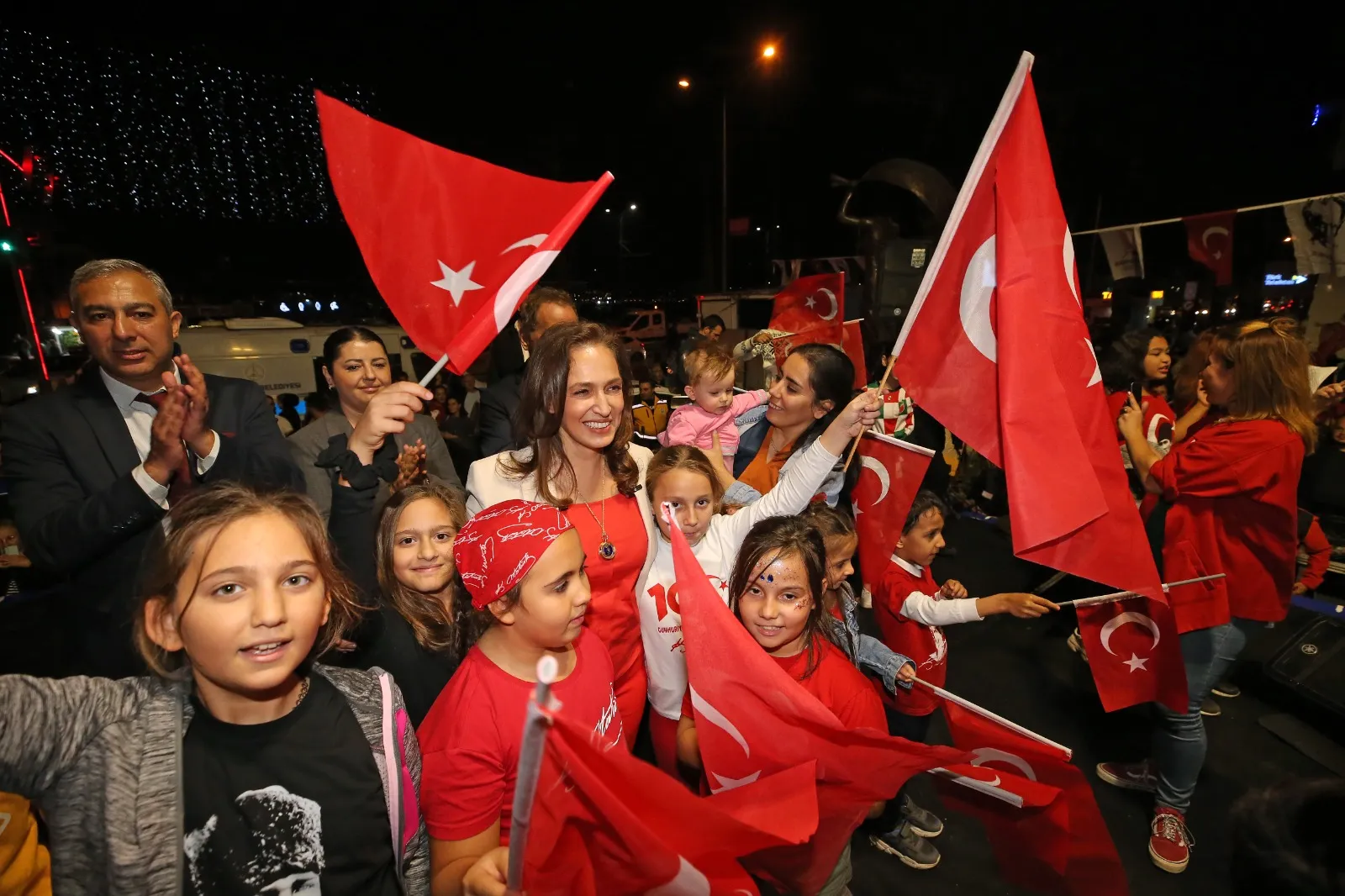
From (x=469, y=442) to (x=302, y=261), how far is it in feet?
78.5

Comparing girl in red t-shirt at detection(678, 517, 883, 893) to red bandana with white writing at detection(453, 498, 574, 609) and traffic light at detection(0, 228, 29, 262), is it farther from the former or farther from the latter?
traffic light at detection(0, 228, 29, 262)

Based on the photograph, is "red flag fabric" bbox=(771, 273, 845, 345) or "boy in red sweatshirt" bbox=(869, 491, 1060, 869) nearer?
"boy in red sweatshirt" bbox=(869, 491, 1060, 869)

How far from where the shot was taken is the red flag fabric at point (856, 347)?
13.0ft

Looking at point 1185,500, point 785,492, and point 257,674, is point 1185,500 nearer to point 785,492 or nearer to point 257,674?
point 785,492

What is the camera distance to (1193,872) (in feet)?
9.15

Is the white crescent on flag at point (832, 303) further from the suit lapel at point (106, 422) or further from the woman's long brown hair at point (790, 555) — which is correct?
the suit lapel at point (106, 422)

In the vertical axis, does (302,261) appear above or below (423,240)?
above

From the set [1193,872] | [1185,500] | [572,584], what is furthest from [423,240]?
[1193,872]

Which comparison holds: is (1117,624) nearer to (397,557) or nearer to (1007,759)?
(1007,759)

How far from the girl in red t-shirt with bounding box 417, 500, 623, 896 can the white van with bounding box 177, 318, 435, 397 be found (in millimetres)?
10949

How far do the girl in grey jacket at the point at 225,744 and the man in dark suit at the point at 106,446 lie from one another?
0.59 metres

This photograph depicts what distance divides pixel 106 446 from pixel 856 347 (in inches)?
152

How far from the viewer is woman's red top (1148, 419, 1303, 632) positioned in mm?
2584

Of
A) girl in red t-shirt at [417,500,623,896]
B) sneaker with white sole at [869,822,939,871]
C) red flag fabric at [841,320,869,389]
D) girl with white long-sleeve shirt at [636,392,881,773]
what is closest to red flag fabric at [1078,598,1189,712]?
sneaker with white sole at [869,822,939,871]
